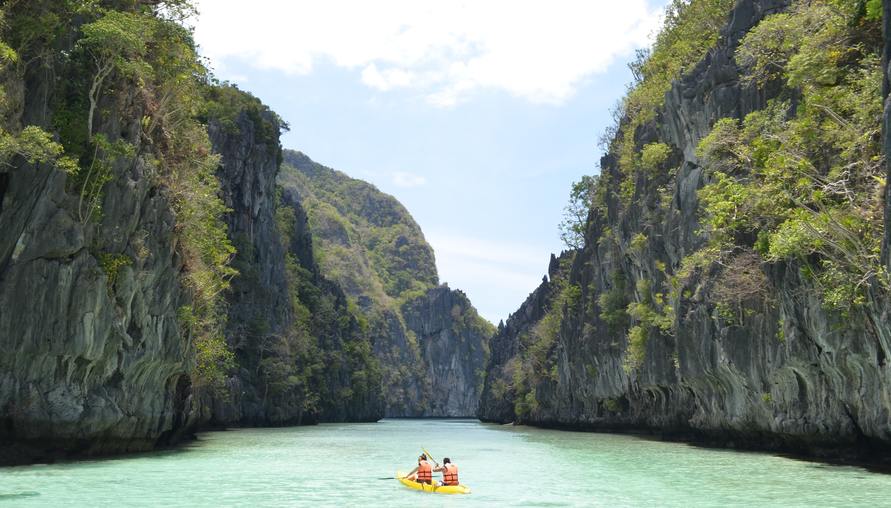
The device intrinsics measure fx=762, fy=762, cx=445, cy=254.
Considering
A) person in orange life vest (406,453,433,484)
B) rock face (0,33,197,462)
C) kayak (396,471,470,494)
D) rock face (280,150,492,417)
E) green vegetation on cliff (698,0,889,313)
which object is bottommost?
kayak (396,471,470,494)

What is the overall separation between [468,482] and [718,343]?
13.0 meters

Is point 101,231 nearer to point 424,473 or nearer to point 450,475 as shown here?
Answer: point 424,473

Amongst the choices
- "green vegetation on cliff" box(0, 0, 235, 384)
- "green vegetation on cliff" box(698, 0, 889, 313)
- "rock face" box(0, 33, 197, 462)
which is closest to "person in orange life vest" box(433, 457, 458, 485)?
"green vegetation on cliff" box(698, 0, 889, 313)

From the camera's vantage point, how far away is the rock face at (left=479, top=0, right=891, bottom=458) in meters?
19.9

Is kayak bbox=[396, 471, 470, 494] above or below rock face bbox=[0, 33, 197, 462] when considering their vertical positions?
below

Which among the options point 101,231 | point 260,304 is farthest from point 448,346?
point 101,231

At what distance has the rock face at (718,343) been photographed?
19859 millimetres

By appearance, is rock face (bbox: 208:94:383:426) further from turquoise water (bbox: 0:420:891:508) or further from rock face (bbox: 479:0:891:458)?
turquoise water (bbox: 0:420:891:508)

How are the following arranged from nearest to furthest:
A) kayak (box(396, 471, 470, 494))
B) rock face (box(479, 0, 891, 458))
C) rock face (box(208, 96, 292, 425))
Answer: kayak (box(396, 471, 470, 494)) < rock face (box(479, 0, 891, 458)) < rock face (box(208, 96, 292, 425))

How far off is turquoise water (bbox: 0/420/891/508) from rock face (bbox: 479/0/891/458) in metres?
1.74

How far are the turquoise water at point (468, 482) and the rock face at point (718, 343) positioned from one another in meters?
1.74

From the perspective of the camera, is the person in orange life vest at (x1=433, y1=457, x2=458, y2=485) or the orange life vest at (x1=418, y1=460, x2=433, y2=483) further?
the orange life vest at (x1=418, y1=460, x2=433, y2=483)

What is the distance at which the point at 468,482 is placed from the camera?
19750mm

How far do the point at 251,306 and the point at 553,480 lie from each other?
44.1 m
